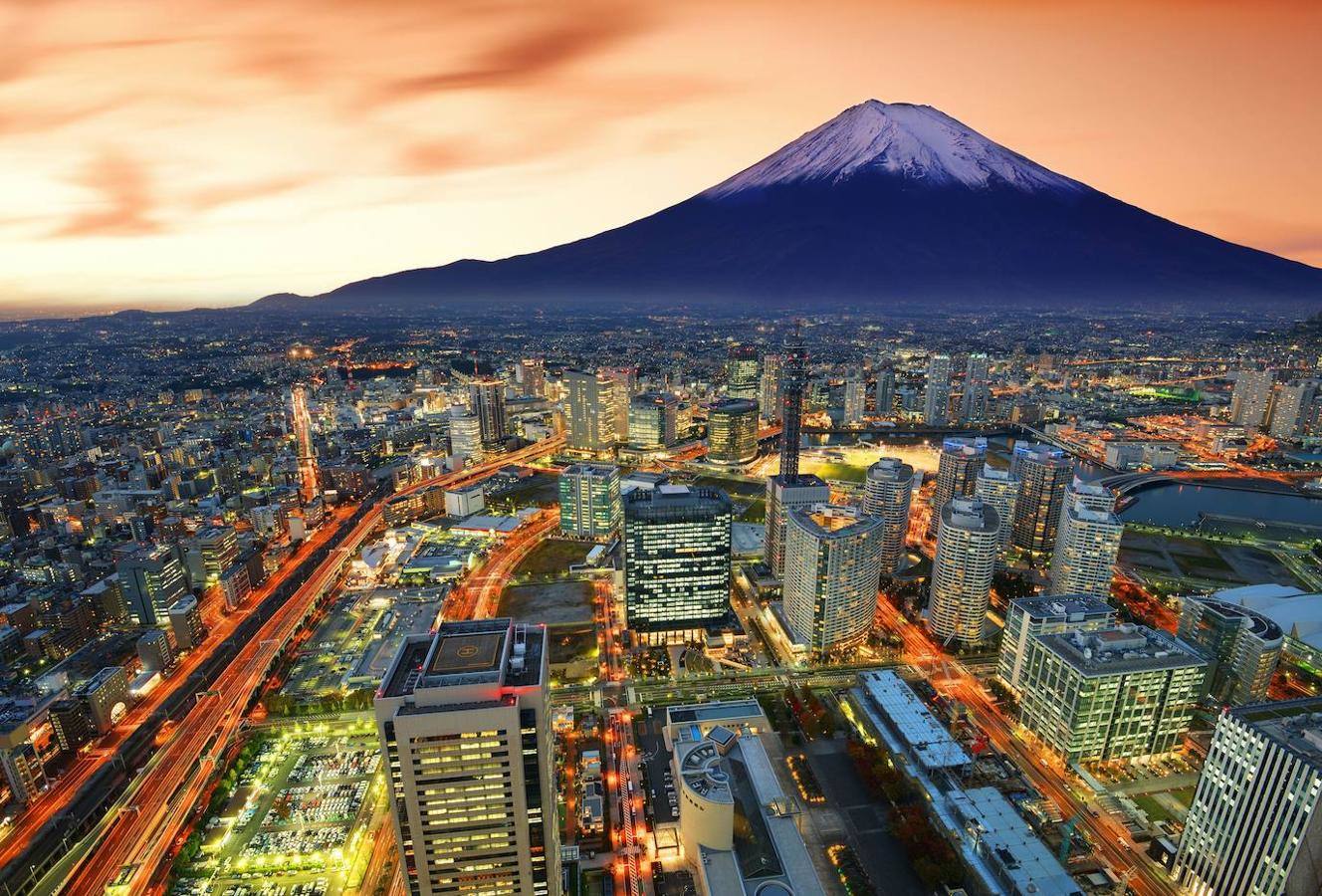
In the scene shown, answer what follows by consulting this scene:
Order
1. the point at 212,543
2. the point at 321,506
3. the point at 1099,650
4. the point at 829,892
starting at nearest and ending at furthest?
the point at 829,892 → the point at 1099,650 → the point at 212,543 → the point at 321,506

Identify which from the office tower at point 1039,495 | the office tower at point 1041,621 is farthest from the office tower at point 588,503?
the office tower at point 1039,495

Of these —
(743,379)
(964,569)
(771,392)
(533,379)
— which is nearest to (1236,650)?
(964,569)

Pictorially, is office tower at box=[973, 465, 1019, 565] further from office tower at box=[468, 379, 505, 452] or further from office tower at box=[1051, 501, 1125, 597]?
office tower at box=[468, 379, 505, 452]

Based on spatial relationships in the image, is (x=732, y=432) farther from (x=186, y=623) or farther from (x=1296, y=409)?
(x=1296, y=409)

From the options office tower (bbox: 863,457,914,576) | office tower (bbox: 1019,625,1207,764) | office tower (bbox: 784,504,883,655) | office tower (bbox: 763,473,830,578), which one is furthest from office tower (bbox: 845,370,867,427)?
office tower (bbox: 1019,625,1207,764)

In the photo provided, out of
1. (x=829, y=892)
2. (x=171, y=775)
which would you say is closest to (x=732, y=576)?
(x=829, y=892)

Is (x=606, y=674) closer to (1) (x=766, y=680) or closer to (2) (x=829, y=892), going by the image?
(1) (x=766, y=680)
